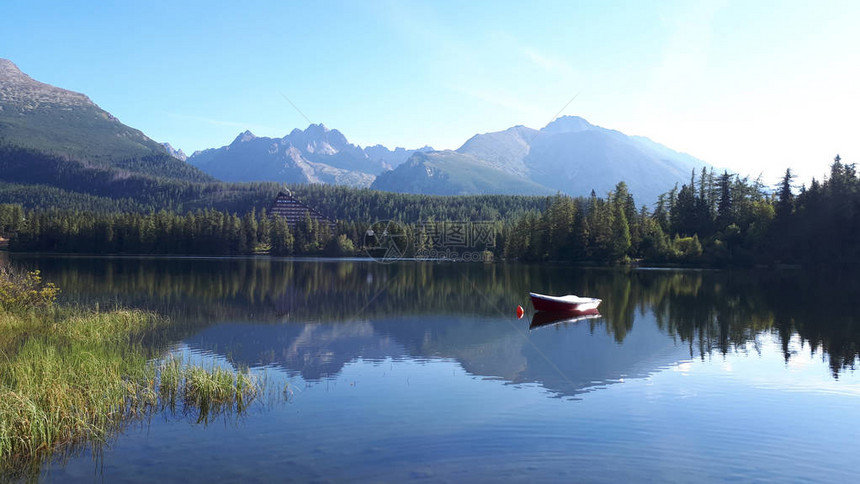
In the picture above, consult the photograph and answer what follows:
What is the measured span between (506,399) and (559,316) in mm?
27476

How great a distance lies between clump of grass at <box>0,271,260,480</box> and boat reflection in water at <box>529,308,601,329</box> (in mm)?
27186

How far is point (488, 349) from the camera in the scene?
33.6 metres

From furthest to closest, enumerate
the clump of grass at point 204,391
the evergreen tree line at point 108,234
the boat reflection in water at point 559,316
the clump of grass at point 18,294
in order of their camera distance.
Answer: the evergreen tree line at point 108,234 → the boat reflection in water at point 559,316 → the clump of grass at point 18,294 → the clump of grass at point 204,391

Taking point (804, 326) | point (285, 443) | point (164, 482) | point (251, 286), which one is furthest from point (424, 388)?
point (251, 286)

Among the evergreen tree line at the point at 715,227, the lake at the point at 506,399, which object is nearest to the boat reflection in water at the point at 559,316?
the lake at the point at 506,399

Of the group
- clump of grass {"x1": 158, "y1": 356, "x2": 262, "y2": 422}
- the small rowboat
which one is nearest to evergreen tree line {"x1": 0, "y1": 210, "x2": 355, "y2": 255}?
the small rowboat

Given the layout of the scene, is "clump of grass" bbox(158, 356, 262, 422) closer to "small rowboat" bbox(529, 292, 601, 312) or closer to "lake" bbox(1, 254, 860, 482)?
"lake" bbox(1, 254, 860, 482)

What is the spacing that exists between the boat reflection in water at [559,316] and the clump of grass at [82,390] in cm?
2719

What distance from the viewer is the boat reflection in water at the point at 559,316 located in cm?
4500

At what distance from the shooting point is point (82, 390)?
62.3 ft

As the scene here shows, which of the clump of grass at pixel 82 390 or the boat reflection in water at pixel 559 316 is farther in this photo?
the boat reflection in water at pixel 559 316

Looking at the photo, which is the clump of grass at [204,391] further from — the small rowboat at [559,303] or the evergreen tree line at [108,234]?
the evergreen tree line at [108,234]

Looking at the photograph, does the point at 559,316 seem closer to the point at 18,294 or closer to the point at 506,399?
the point at 506,399

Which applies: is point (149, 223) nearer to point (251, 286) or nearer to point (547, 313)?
point (251, 286)
